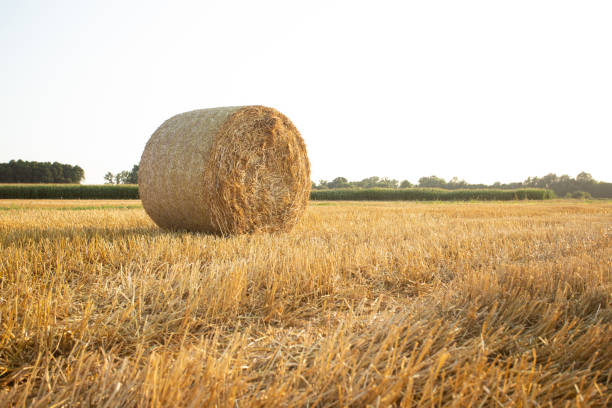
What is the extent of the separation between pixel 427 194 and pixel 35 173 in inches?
2173

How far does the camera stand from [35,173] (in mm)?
56500

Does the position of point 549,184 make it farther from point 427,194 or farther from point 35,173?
point 35,173

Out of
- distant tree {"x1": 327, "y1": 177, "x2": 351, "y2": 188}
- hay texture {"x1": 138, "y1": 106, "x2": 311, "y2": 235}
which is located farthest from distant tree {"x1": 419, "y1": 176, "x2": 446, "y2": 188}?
hay texture {"x1": 138, "y1": 106, "x2": 311, "y2": 235}

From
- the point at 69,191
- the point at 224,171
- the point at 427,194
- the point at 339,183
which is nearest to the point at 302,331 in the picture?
the point at 224,171

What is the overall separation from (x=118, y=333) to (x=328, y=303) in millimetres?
1308

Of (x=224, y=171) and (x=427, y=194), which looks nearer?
(x=224, y=171)

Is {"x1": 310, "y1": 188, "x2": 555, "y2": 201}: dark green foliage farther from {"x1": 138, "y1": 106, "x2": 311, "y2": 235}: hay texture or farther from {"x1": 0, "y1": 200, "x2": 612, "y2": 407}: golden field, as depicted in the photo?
{"x1": 0, "y1": 200, "x2": 612, "y2": 407}: golden field

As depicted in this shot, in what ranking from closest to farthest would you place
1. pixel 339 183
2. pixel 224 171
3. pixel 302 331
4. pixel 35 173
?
pixel 302 331, pixel 224 171, pixel 339 183, pixel 35 173

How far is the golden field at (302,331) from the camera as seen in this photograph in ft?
4.52

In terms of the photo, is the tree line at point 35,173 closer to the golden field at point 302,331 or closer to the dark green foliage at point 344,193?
the dark green foliage at point 344,193

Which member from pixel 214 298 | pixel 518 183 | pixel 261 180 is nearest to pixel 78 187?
pixel 261 180

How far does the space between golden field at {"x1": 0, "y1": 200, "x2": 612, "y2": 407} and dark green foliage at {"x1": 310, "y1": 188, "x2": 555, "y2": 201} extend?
32895 millimetres

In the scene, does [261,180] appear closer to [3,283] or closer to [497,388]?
[3,283]

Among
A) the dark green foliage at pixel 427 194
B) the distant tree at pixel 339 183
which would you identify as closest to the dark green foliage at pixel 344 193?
the dark green foliage at pixel 427 194
